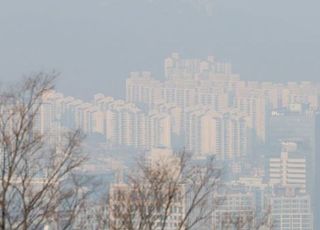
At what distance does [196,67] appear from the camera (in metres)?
114

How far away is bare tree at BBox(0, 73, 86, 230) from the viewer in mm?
4910

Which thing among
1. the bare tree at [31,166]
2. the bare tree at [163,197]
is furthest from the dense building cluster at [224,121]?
the bare tree at [31,166]

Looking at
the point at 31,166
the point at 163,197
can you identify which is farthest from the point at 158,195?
the point at 31,166

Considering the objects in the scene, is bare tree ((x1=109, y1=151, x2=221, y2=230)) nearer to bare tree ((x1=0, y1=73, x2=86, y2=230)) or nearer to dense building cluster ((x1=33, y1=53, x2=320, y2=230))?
bare tree ((x1=0, y1=73, x2=86, y2=230))

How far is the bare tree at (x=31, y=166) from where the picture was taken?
4910 mm

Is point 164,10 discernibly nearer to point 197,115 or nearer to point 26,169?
point 197,115

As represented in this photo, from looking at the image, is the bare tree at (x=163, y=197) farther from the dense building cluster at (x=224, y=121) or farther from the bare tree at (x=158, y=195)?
the dense building cluster at (x=224, y=121)

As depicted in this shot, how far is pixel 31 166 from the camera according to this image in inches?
200

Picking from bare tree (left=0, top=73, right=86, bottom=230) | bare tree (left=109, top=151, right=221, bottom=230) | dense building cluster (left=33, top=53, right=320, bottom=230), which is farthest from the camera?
dense building cluster (left=33, top=53, right=320, bottom=230)

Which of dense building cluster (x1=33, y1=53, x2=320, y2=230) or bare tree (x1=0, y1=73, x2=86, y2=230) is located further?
dense building cluster (x1=33, y1=53, x2=320, y2=230)

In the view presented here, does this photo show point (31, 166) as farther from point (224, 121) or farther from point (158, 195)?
point (224, 121)

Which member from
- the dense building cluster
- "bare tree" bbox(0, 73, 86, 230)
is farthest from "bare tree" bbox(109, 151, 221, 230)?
the dense building cluster

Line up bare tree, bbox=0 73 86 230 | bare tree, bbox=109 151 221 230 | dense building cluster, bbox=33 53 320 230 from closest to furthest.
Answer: bare tree, bbox=0 73 86 230, bare tree, bbox=109 151 221 230, dense building cluster, bbox=33 53 320 230

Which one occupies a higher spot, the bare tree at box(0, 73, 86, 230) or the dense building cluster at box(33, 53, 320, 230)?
the dense building cluster at box(33, 53, 320, 230)
